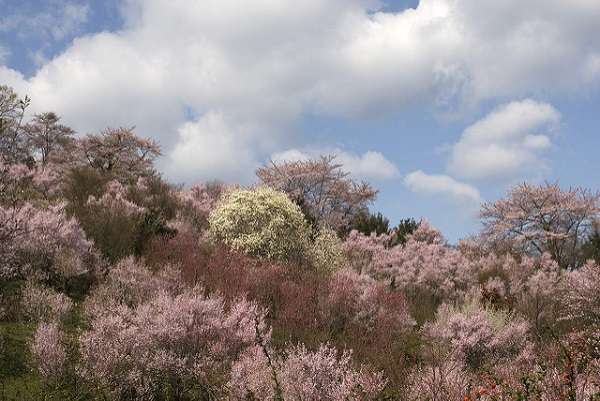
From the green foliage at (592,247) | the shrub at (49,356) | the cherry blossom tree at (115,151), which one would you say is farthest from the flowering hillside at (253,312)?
the cherry blossom tree at (115,151)

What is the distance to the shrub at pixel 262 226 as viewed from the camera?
15164 millimetres

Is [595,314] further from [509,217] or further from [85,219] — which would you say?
[509,217]

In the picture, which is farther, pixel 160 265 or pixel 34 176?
pixel 34 176

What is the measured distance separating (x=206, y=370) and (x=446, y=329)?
530 centimetres

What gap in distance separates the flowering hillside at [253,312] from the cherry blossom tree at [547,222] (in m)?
4.69

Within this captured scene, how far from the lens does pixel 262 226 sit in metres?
15.6

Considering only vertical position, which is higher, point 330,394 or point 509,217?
point 509,217

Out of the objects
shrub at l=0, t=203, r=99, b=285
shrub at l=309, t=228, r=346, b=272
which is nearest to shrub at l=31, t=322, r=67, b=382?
shrub at l=0, t=203, r=99, b=285

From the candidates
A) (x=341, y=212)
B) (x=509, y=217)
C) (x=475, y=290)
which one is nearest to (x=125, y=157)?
(x=341, y=212)

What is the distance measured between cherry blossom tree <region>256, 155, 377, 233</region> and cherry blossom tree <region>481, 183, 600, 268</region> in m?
8.70

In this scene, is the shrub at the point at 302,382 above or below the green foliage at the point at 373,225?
below

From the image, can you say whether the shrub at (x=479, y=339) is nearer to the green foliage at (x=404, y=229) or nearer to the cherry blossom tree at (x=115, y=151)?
the green foliage at (x=404, y=229)

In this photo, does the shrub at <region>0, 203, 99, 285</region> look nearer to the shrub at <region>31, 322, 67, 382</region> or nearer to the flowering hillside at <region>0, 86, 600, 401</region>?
the flowering hillside at <region>0, 86, 600, 401</region>

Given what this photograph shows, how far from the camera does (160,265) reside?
11.1 meters
